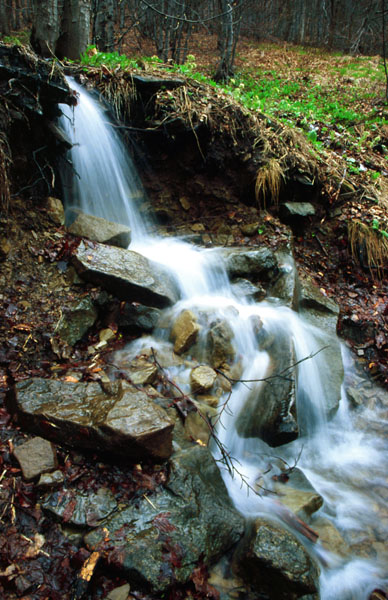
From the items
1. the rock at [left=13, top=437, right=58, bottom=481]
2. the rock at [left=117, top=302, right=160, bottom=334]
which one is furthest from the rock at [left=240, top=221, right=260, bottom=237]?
the rock at [left=13, top=437, right=58, bottom=481]

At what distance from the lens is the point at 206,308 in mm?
4422

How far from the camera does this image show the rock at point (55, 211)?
165 inches

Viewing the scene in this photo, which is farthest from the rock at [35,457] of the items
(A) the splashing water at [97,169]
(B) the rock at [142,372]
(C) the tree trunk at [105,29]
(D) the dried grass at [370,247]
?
(C) the tree trunk at [105,29]

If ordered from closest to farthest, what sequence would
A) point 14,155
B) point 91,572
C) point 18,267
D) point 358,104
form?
point 91,572 → point 18,267 → point 14,155 → point 358,104

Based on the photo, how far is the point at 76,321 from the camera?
363 cm

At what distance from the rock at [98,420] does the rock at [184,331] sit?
1144mm

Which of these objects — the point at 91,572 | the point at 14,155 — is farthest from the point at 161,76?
the point at 91,572

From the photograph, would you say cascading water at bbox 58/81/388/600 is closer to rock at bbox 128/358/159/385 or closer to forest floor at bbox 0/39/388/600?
rock at bbox 128/358/159/385

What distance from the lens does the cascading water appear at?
2932mm

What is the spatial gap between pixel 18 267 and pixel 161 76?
13.3 feet

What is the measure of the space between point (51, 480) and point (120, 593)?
0.82 meters

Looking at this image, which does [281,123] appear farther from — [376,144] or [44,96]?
[44,96]

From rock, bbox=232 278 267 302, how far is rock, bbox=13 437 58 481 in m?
3.11

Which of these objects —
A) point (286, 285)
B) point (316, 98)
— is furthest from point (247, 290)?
point (316, 98)
